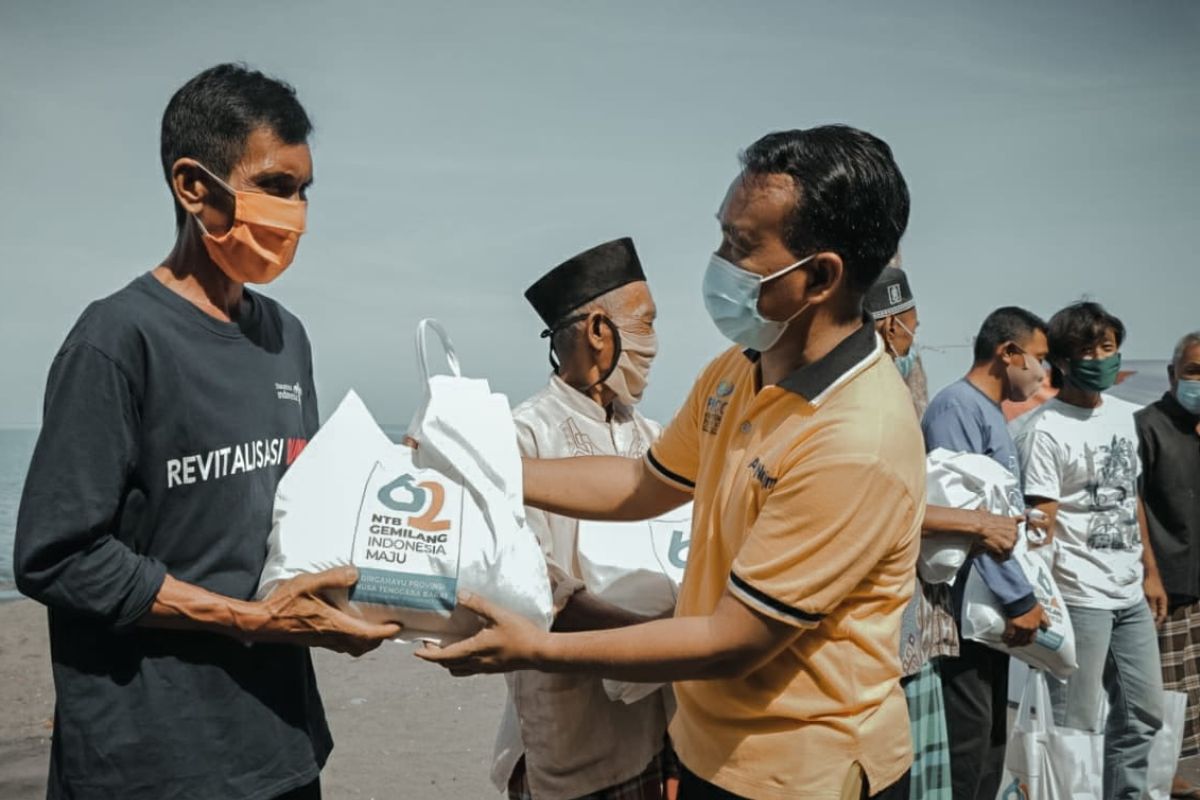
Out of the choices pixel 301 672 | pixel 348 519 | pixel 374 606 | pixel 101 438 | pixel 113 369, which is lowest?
pixel 301 672

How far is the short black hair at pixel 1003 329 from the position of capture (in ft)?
14.2

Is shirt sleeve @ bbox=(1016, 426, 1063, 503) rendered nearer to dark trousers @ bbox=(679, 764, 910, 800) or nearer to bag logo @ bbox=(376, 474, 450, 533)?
dark trousers @ bbox=(679, 764, 910, 800)

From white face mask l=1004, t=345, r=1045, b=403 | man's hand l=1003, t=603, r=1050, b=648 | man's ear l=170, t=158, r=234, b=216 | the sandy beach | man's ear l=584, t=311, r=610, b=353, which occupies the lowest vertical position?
the sandy beach

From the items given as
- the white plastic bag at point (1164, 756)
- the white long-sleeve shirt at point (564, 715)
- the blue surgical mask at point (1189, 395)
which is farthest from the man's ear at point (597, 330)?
the blue surgical mask at point (1189, 395)

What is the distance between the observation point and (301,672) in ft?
7.11

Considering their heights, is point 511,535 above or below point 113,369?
below

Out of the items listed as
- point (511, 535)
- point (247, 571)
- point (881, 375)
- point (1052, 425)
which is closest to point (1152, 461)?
point (1052, 425)

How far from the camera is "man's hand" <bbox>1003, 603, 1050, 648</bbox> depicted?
3812 mm

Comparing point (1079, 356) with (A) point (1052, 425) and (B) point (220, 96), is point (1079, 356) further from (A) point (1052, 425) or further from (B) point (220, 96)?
(B) point (220, 96)

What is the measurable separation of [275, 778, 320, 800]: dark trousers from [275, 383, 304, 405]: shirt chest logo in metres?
0.78

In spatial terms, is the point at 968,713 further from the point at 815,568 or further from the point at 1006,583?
the point at 815,568

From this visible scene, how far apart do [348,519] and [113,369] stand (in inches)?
19.3

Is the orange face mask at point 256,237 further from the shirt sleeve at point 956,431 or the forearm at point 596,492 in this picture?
the shirt sleeve at point 956,431

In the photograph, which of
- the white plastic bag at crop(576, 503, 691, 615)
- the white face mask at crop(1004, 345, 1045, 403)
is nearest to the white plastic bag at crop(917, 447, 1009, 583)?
the white face mask at crop(1004, 345, 1045, 403)
